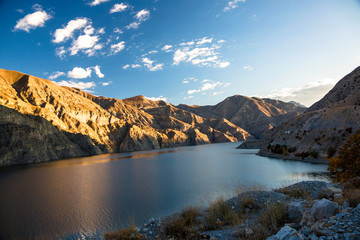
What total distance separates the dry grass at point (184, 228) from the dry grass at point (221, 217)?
2.65 ft

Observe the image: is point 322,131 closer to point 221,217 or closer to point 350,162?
point 350,162

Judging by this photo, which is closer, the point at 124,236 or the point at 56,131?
the point at 124,236

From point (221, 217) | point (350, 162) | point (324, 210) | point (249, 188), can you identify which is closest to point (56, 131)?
point (249, 188)

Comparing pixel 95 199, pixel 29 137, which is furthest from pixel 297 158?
pixel 29 137

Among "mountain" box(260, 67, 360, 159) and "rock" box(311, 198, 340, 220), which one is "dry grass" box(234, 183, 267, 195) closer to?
"rock" box(311, 198, 340, 220)

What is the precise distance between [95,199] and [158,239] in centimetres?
1459

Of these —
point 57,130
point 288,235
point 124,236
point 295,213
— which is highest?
point 57,130

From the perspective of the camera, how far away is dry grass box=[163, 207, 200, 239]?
7984mm

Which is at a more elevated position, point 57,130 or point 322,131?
point 57,130

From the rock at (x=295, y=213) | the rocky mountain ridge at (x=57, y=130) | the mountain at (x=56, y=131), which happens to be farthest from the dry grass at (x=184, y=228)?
the rocky mountain ridge at (x=57, y=130)

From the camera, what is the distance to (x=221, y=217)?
10234 mm

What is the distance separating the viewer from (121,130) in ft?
460

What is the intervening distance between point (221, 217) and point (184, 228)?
2.76m

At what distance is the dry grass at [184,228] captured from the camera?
7.98 metres
